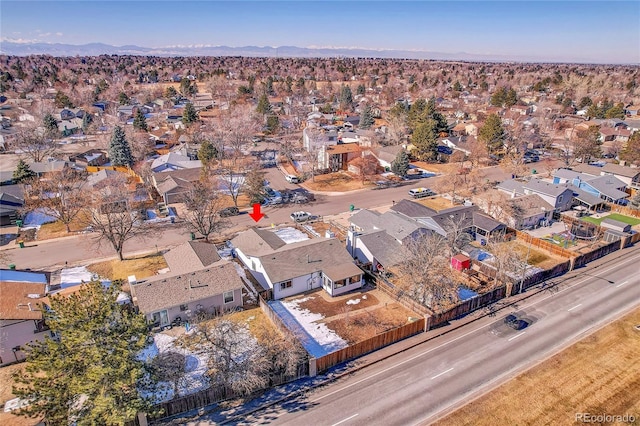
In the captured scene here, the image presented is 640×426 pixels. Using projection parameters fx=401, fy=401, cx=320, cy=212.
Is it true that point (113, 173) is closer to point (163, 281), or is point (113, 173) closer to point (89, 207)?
point (89, 207)

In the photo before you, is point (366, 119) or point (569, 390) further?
point (366, 119)

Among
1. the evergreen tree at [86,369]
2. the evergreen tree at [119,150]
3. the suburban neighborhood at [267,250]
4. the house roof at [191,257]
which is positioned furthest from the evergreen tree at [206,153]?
the evergreen tree at [86,369]

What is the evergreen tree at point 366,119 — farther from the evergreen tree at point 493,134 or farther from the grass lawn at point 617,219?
the grass lawn at point 617,219

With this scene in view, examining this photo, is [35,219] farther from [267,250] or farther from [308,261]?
[308,261]

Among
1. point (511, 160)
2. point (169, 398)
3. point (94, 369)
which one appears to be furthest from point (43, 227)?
point (511, 160)

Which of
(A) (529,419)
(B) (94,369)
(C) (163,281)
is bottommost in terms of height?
(A) (529,419)

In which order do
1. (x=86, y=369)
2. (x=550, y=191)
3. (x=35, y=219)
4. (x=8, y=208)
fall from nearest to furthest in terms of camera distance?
(x=86, y=369), (x=8, y=208), (x=35, y=219), (x=550, y=191)

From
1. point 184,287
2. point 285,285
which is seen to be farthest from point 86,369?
point 285,285
